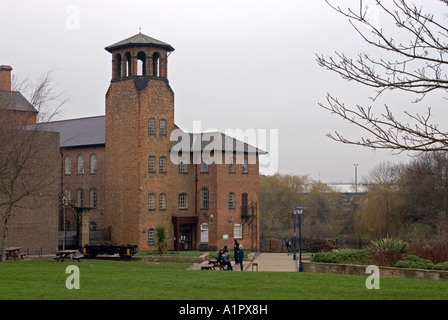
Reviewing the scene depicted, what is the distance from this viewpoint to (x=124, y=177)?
5025 cm

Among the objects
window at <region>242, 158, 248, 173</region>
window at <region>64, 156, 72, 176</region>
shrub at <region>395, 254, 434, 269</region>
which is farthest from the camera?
window at <region>64, 156, 72, 176</region>

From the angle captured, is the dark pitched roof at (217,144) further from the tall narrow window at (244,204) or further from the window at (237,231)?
the window at (237,231)

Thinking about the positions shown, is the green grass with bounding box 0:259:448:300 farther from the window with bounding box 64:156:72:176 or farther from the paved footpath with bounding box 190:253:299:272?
the window with bounding box 64:156:72:176

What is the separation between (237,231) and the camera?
173 feet

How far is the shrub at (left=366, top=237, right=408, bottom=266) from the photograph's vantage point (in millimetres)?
28688

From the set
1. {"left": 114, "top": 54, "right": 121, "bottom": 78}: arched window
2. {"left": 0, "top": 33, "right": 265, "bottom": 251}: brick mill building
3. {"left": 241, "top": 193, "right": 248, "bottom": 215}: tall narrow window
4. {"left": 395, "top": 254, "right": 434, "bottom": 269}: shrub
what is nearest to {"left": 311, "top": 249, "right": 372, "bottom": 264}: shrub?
{"left": 395, "top": 254, "right": 434, "bottom": 269}: shrub

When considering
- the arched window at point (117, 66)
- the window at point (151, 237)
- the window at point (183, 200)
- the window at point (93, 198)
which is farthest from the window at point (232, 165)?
the window at point (93, 198)

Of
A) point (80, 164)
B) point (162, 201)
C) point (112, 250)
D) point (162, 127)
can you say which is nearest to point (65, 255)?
point (112, 250)

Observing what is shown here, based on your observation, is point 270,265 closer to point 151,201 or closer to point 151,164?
point 151,201

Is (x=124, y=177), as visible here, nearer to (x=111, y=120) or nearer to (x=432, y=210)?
(x=111, y=120)

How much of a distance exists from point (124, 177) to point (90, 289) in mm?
33862

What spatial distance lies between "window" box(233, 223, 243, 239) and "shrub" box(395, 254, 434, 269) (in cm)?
2596

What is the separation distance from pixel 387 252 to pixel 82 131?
35.9 meters

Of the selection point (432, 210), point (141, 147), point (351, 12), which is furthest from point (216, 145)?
point (351, 12)
